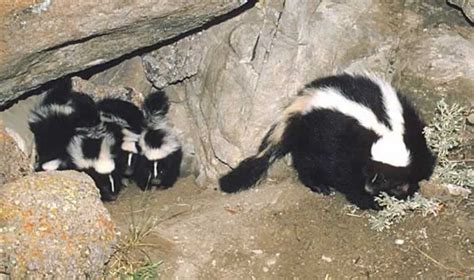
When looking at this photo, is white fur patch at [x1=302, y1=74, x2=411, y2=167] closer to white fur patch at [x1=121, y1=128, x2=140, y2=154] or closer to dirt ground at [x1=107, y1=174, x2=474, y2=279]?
dirt ground at [x1=107, y1=174, x2=474, y2=279]

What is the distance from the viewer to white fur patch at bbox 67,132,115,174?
20.7 ft

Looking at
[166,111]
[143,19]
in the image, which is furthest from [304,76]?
[143,19]

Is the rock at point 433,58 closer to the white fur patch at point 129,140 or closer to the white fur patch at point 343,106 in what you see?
the white fur patch at point 343,106

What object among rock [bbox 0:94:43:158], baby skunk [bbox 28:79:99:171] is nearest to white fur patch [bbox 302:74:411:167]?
baby skunk [bbox 28:79:99:171]

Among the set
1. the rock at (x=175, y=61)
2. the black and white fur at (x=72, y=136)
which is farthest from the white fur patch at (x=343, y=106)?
the black and white fur at (x=72, y=136)

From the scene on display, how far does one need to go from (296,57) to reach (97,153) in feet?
4.92

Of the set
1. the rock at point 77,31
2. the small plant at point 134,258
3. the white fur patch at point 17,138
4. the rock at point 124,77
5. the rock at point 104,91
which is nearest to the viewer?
the rock at point 77,31

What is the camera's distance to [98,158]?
20.8 ft

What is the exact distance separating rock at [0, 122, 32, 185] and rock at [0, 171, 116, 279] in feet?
1.36

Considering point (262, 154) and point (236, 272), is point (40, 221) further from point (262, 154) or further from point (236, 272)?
point (262, 154)

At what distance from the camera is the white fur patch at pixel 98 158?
20.7ft

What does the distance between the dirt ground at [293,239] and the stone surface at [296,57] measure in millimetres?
474

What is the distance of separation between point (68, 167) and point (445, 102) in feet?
8.55

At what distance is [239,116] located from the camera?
6461 mm
